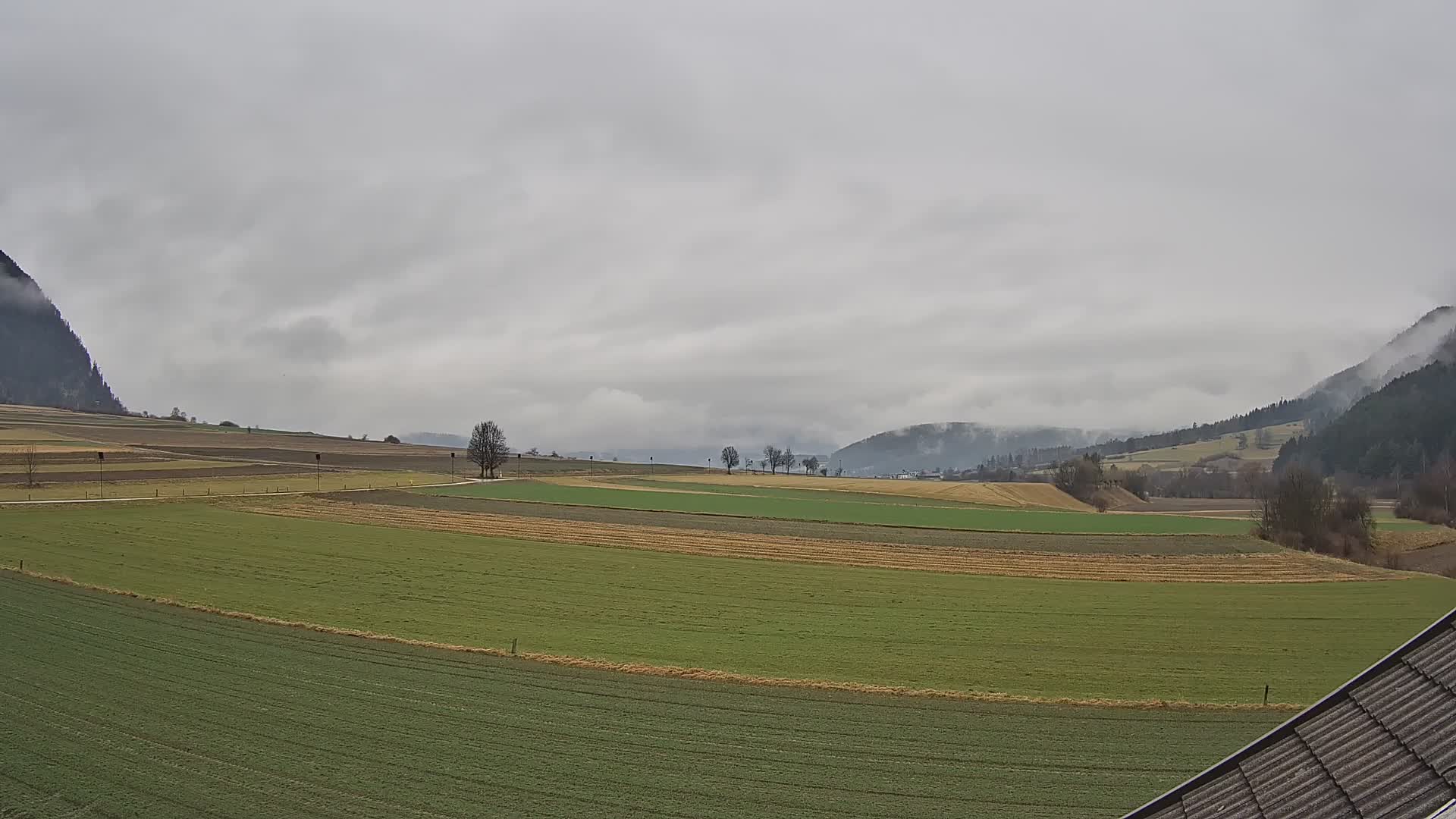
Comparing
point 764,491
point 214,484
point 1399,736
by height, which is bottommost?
point 764,491

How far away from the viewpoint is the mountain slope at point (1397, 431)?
160 metres

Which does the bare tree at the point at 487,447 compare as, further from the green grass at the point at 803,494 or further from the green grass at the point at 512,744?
the green grass at the point at 512,744

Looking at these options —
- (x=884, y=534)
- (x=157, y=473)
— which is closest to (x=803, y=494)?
(x=884, y=534)

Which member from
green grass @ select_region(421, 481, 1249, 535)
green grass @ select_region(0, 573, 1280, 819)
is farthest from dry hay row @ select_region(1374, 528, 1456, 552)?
green grass @ select_region(0, 573, 1280, 819)

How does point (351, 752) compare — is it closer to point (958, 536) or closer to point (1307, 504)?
point (958, 536)

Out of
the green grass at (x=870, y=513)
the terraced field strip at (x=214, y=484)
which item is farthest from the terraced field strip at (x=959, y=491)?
the terraced field strip at (x=214, y=484)

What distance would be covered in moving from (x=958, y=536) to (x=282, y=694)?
52603 mm

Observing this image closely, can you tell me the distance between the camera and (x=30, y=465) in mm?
93750

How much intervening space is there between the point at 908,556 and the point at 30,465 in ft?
332

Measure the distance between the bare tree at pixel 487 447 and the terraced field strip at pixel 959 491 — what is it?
3731cm

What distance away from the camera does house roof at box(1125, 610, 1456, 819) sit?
17.4 ft

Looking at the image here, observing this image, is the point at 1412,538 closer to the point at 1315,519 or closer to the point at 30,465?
the point at 1315,519

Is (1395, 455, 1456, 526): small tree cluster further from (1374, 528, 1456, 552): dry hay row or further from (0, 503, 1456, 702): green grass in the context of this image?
(0, 503, 1456, 702): green grass

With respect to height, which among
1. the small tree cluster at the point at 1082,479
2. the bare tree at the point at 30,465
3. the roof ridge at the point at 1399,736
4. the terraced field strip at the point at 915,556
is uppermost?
the bare tree at the point at 30,465
